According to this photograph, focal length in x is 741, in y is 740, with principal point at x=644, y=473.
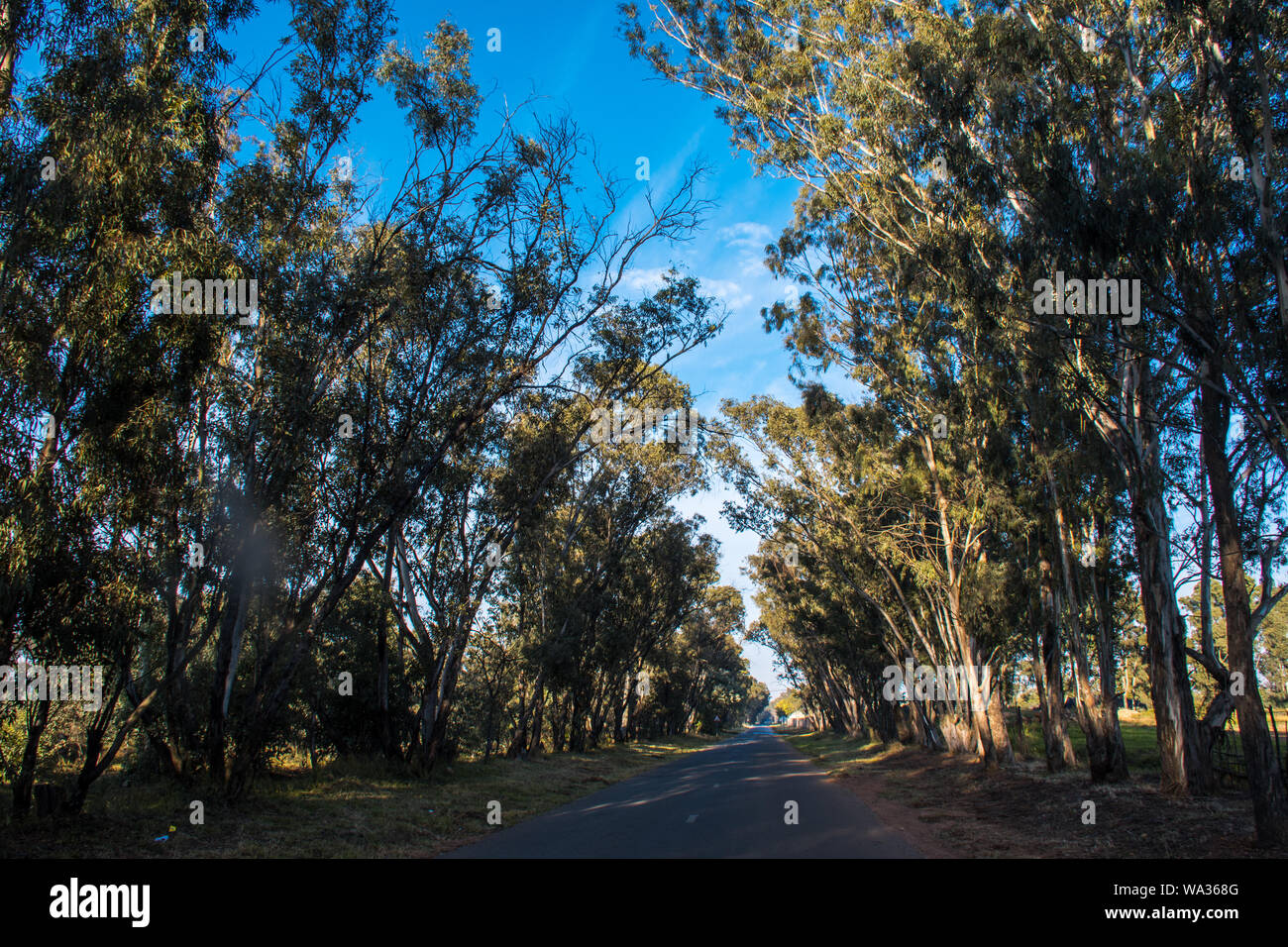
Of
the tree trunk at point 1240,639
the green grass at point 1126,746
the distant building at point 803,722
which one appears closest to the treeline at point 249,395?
the tree trunk at point 1240,639

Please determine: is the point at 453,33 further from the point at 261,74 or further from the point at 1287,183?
the point at 1287,183

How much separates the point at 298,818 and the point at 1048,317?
14.5 m

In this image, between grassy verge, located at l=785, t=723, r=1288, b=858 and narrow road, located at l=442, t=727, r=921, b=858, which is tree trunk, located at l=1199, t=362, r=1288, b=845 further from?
narrow road, located at l=442, t=727, r=921, b=858

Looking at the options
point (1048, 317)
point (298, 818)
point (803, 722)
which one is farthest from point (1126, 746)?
point (803, 722)

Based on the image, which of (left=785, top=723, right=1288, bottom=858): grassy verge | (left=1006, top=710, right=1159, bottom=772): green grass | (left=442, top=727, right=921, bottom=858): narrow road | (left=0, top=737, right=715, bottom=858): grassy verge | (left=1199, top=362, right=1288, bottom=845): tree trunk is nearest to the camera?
(left=1199, top=362, right=1288, bottom=845): tree trunk

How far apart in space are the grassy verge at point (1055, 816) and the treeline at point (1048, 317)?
69 cm

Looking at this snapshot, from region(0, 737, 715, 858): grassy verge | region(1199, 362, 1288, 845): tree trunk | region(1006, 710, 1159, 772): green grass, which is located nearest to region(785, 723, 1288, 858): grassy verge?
region(1199, 362, 1288, 845): tree trunk

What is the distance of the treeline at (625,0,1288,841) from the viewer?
10016 millimetres

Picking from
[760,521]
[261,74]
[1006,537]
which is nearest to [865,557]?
[760,521]

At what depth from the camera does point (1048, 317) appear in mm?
12062

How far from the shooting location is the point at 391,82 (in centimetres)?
1493

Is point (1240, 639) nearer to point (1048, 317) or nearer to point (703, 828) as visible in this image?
point (1048, 317)

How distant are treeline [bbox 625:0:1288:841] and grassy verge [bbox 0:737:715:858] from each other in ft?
37.4

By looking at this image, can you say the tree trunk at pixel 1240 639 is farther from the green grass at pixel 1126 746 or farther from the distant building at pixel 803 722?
the distant building at pixel 803 722
